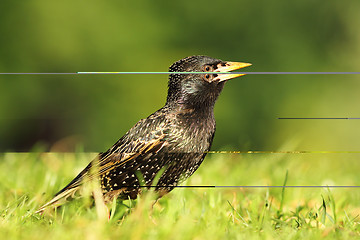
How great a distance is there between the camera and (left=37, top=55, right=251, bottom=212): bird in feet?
8.79

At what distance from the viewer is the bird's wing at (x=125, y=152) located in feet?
8.91

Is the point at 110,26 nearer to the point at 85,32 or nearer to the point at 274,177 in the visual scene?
the point at 85,32

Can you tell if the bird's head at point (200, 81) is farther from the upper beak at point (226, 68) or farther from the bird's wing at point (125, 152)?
the bird's wing at point (125, 152)

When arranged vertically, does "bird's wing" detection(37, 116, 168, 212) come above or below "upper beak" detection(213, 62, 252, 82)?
below

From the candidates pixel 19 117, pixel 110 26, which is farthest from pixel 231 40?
pixel 19 117

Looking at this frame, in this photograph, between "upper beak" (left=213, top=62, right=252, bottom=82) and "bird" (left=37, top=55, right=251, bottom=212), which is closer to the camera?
"bird" (left=37, top=55, right=251, bottom=212)

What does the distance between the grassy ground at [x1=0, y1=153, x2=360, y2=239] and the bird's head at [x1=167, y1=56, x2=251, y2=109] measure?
50 centimetres

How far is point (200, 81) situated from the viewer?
2.86 m

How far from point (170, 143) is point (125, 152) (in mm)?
240

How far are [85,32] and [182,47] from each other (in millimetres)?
1007

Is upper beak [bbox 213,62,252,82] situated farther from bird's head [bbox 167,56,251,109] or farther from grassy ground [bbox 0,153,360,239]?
grassy ground [bbox 0,153,360,239]

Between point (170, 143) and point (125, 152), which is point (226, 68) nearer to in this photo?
point (170, 143)

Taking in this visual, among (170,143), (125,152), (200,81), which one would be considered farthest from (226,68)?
(125,152)

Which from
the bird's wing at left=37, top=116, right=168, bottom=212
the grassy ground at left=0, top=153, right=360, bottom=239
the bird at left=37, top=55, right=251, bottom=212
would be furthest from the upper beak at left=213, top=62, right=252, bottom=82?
the grassy ground at left=0, top=153, right=360, bottom=239
